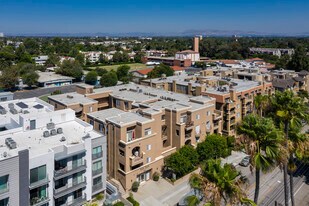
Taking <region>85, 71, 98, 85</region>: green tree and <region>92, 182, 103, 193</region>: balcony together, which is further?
<region>85, 71, 98, 85</region>: green tree

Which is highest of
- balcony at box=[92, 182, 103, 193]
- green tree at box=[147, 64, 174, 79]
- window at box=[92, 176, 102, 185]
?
green tree at box=[147, 64, 174, 79]

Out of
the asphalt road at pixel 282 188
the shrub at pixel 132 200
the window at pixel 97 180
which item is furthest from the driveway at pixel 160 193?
the asphalt road at pixel 282 188

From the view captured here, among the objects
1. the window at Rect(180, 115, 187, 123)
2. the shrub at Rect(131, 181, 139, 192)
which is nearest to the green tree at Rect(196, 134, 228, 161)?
the window at Rect(180, 115, 187, 123)

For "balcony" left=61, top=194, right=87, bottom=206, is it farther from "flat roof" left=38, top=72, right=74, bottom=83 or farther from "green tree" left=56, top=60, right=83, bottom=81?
"green tree" left=56, top=60, right=83, bottom=81

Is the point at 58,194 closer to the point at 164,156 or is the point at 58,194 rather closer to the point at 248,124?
the point at 164,156

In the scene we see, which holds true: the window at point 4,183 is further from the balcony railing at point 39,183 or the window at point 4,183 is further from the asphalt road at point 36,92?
the asphalt road at point 36,92

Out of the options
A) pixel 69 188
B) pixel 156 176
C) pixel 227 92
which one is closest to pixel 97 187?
pixel 69 188

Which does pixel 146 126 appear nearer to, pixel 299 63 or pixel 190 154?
pixel 190 154
